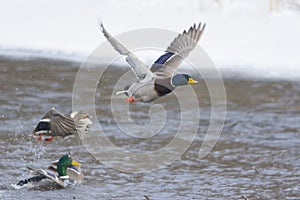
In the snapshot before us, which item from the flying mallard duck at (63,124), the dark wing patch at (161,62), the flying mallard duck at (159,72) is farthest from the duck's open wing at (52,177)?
the dark wing patch at (161,62)

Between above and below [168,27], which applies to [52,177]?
below

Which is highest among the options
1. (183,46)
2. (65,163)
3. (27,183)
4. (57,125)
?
(183,46)

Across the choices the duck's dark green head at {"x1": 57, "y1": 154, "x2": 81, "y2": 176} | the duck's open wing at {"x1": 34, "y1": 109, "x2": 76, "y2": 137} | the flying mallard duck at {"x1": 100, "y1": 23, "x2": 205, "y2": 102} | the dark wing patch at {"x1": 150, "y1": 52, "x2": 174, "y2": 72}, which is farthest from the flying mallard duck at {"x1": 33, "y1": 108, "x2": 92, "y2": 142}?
the duck's dark green head at {"x1": 57, "y1": 154, "x2": 81, "y2": 176}

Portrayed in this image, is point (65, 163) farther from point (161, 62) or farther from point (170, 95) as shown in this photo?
point (170, 95)

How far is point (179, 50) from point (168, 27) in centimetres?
782

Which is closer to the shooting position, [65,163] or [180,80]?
[180,80]

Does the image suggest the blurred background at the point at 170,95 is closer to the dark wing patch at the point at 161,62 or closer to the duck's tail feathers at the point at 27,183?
the duck's tail feathers at the point at 27,183

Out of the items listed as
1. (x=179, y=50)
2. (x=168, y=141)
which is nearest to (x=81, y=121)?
(x=179, y=50)

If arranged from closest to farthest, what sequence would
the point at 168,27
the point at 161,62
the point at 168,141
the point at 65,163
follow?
the point at 161,62, the point at 65,163, the point at 168,141, the point at 168,27

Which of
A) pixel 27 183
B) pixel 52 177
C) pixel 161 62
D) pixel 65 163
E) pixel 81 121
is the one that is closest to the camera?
pixel 81 121

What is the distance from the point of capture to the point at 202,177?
727cm

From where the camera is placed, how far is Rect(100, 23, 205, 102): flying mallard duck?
5.84 m

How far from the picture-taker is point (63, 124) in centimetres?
604

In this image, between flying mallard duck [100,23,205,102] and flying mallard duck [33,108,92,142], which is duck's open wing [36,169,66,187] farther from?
flying mallard duck [100,23,205,102]
